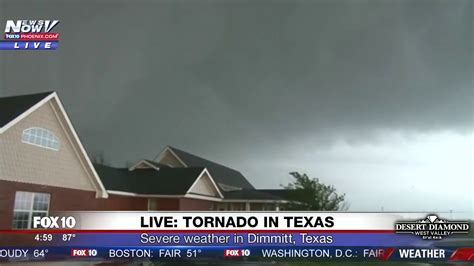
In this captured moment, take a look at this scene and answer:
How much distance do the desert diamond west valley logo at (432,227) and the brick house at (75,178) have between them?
1037mm

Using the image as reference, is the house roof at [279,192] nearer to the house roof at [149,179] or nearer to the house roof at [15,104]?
the house roof at [149,179]

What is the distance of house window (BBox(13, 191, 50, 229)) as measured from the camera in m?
2.81

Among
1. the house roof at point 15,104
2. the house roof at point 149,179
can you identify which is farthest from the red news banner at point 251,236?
the house roof at point 15,104

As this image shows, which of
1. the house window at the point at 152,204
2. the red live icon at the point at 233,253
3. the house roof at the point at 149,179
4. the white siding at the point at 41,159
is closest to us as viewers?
the white siding at the point at 41,159

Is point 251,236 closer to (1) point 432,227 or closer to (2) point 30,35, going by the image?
(1) point 432,227

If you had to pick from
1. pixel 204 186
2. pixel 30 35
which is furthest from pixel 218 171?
pixel 30 35

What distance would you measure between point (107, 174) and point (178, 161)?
542 millimetres

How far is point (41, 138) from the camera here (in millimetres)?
2854

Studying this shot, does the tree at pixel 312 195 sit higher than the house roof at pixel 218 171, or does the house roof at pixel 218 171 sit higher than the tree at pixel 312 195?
the house roof at pixel 218 171

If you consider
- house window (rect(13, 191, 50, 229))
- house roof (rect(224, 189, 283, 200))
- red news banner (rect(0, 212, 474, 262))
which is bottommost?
red news banner (rect(0, 212, 474, 262))

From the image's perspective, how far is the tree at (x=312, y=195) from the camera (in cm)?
296

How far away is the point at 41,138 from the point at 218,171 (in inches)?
52.5

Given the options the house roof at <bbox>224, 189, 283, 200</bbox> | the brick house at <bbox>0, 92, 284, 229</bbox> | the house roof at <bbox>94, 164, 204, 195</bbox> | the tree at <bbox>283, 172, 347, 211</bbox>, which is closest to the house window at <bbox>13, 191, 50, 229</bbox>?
the brick house at <bbox>0, 92, 284, 229</bbox>

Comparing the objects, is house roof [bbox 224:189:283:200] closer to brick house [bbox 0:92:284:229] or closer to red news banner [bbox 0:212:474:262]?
brick house [bbox 0:92:284:229]
